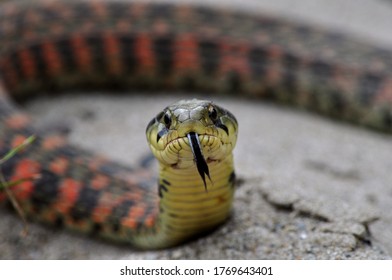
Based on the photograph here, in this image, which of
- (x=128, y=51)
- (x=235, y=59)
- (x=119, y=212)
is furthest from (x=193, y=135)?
(x=128, y=51)

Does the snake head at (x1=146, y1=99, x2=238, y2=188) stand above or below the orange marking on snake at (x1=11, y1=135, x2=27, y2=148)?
above

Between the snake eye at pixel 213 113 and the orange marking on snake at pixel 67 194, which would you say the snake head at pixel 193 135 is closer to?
the snake eye at pixel 213 113

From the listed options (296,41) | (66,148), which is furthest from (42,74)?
(296,41)

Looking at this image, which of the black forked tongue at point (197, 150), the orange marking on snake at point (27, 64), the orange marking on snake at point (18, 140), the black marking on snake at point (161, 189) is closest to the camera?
the black forked tongue at point (197, 150)

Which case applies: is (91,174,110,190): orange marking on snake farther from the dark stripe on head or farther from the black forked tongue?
the black forked tongue

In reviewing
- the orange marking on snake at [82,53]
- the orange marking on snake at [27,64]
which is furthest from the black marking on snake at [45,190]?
the orange marking on snake at [82,53]

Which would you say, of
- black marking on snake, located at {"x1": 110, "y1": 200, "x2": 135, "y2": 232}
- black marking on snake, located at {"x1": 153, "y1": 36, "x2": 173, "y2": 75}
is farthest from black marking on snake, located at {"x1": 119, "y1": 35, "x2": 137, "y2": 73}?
black marking on snake, located at {"x1": 110, "y1": 200, "x2": 135, "y2": 232}

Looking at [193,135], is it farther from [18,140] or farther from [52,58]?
[52,58]

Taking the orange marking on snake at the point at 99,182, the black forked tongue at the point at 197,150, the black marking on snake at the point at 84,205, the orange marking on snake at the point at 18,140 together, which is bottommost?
the black marking on snake at the point at 84,205
